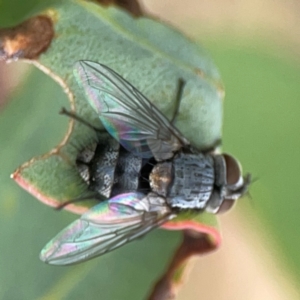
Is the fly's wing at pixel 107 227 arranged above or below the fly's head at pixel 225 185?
below

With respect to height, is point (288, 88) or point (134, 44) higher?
point (134, 44)

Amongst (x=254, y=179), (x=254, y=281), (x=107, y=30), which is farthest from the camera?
(x=254, y=281)

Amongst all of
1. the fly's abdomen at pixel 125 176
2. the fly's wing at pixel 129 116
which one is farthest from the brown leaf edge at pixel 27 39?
the fly's abdomen at pixel 125 176

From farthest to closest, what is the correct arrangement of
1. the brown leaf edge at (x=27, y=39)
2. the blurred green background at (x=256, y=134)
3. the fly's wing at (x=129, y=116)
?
the blurred green background at (x=256, y=134), the fly's wing at (x=129, y=116), the brown leaf edge at (x=27, y=39)

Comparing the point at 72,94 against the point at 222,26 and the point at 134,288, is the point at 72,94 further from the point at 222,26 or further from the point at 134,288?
the point at 222,26

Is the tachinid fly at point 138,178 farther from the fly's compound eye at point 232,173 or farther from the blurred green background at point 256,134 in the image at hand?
the blurred green background at point 256,134

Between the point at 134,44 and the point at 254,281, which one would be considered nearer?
the point at 134,44

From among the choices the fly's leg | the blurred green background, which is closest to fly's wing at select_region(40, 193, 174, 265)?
Result: the fly's leg

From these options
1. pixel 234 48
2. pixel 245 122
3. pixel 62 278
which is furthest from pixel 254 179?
pixel 62 278

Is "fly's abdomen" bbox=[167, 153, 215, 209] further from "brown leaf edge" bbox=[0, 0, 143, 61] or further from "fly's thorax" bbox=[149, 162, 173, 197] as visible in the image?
"brown leaf edge" bbox=[0, 0, 143, 61]
